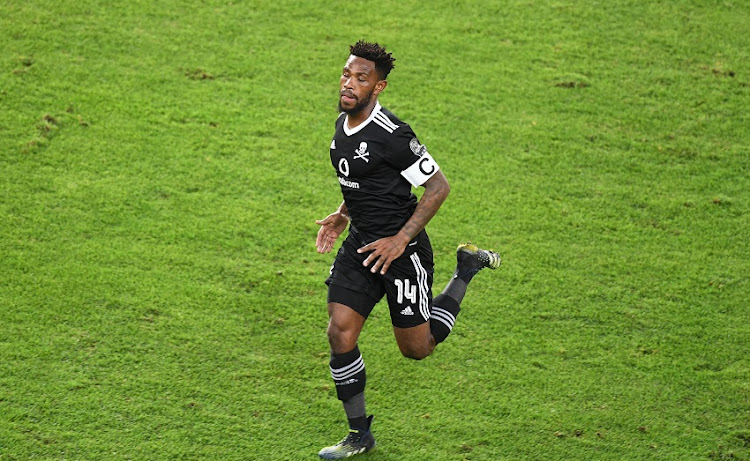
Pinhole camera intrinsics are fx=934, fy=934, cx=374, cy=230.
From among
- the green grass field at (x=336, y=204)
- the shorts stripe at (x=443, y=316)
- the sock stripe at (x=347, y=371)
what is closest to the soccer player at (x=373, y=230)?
the sock stripe at (x=347, y=371)

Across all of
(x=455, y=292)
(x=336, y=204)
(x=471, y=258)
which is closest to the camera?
(x=455, y=292)

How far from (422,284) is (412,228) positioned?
47 cm

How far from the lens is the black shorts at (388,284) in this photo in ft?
19.4

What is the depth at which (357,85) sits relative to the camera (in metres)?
5.71

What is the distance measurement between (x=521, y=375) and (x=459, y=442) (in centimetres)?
85

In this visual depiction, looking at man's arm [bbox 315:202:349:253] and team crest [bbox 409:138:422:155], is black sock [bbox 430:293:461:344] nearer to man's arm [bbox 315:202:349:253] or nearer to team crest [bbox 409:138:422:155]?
man's arm [bbox 315:202:349:253]

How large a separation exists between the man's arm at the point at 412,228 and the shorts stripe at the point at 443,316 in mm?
720

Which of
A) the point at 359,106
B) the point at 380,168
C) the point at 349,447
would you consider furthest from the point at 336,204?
the point at 349,447

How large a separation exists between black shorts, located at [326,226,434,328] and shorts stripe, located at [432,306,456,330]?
217mm

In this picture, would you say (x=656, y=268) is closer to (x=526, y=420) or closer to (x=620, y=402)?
(x=620, y=402)

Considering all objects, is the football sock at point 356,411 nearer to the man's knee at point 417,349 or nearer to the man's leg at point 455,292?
the man's knee at point 417,349

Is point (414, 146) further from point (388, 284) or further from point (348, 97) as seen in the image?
point (388, 284)

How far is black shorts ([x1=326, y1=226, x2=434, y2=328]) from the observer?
5.92m

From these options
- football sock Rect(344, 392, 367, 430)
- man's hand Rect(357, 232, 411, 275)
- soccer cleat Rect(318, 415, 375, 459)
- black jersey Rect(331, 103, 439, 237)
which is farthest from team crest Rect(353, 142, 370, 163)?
soccer cleat Rect(318, 415, 375, 459)
